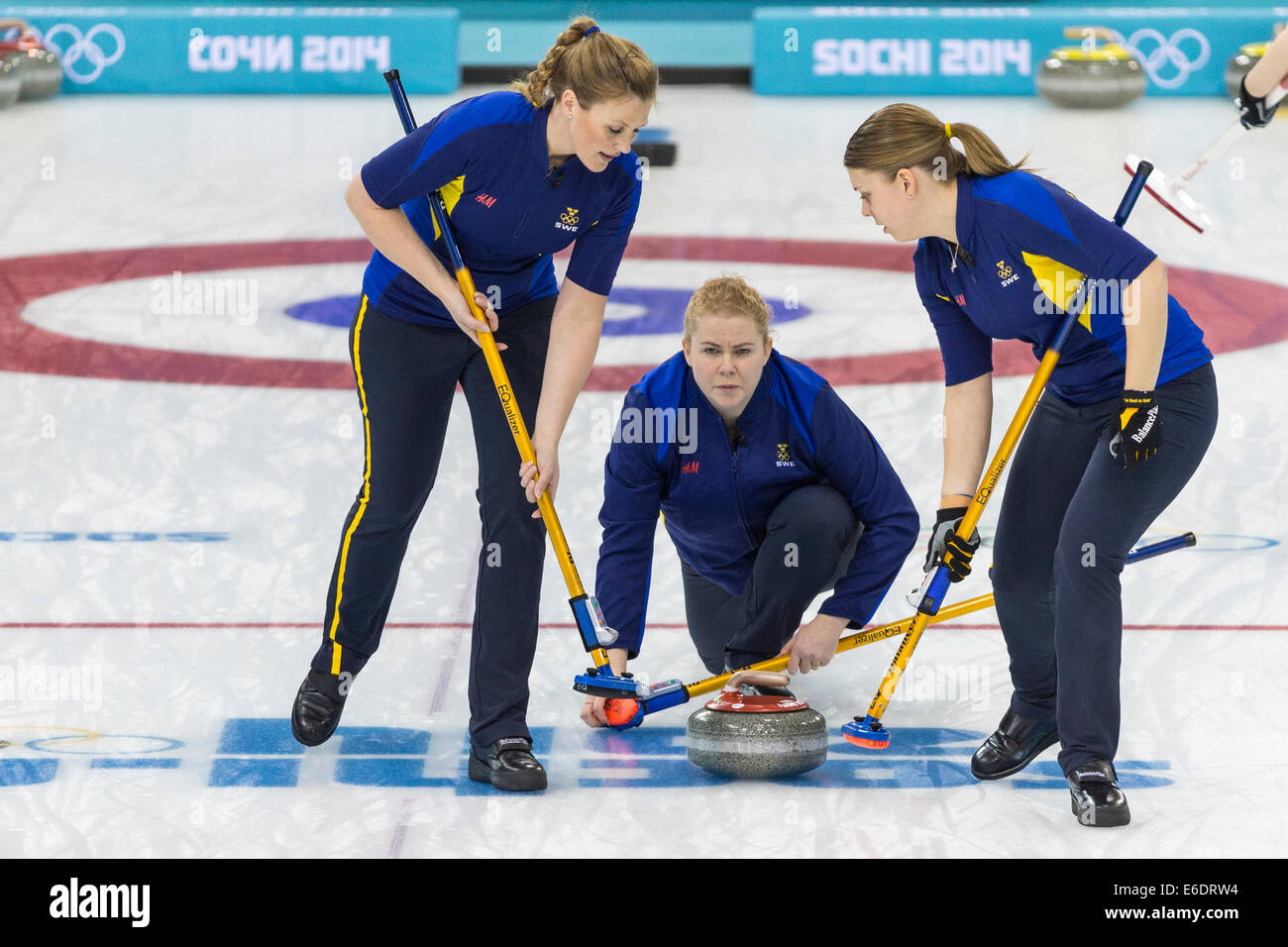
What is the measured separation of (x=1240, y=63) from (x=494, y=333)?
10.2 meters

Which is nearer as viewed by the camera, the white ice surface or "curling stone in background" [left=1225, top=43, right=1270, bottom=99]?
the white ice surface

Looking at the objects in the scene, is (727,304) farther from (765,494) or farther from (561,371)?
(765,494)

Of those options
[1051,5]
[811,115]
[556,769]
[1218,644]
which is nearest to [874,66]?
[811,115]

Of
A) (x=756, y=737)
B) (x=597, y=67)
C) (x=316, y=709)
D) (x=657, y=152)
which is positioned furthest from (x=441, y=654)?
(x=657, y=152)

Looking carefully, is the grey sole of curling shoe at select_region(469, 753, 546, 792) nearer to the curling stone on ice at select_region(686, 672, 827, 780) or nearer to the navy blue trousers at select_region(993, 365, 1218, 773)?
the curling stone on ice at select_region(686, 672, 827, 780)

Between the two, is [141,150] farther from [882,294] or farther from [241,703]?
[241,703]

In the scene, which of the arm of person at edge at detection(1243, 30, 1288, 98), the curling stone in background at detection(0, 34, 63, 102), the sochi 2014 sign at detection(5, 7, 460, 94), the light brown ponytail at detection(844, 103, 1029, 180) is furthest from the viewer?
the sochi 2014 sign at detection(5, 7, 460, 94)

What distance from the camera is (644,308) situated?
23.0 feet

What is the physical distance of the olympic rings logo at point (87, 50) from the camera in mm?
12906

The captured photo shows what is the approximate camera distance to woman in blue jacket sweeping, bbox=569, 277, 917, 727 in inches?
135
